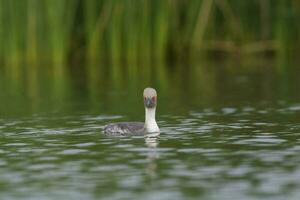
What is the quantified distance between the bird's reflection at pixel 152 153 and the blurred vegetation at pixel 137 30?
10872 millimetres

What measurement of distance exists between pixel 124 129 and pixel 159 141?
762mm

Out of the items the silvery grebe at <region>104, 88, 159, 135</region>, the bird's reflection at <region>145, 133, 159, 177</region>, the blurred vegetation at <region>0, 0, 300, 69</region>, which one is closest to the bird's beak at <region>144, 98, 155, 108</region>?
the silvery grebe at <region>104, 88, 159, 135</region>

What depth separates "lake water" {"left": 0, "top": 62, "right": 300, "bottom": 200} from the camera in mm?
10516

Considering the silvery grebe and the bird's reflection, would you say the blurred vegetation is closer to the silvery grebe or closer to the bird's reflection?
the silvery grebe

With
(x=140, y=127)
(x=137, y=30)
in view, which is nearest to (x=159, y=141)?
(x=140, y=127)

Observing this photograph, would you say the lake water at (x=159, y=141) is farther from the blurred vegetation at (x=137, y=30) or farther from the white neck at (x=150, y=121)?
the blurred vegetation at (x=137, y=30)

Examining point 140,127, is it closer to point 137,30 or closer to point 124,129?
point 124,129

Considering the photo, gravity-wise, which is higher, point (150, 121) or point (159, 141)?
point (150, 121)

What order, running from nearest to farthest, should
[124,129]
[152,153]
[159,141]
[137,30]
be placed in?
[152,153] → [159,141] → [124,129] → [137,30]

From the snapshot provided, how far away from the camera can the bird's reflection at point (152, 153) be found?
1141cm

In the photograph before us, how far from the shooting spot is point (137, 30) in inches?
979

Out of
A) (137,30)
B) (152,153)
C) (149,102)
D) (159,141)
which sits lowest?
(152,153)

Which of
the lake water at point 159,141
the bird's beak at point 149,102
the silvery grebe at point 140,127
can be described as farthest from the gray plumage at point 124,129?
the bird's beak at point 149,102

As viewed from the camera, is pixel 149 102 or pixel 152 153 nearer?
pixel 152 153
